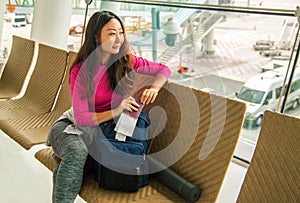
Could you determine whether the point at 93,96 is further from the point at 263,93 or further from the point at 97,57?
the point at 263,93

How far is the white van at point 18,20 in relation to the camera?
14.0 ft

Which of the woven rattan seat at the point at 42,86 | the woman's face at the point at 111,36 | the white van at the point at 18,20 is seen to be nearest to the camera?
the woman's face at the point at 111,36

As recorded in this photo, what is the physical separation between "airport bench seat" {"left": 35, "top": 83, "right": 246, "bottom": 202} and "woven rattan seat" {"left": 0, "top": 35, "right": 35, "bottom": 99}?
131 centimetres

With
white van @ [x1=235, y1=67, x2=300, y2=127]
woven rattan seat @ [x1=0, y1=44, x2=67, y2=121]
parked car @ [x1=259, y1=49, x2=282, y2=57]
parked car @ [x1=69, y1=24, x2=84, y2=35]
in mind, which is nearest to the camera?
white van @ [x1=235, y1=67, x2=300, y2=127]

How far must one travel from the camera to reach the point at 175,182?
1647 millimetres

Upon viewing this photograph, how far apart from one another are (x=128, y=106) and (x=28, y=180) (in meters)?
1.22

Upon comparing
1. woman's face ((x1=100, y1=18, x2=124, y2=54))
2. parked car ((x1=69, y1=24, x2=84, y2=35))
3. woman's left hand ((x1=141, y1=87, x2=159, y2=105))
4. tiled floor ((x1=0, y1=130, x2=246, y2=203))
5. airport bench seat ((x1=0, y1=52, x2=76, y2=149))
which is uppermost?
woman's face ((x1=100, y1=18, x2=124, y2=54))

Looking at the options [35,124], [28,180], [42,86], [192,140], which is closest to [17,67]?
[42,86]

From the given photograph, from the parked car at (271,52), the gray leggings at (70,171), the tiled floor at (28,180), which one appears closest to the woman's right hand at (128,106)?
the gray leggings at (70,171)

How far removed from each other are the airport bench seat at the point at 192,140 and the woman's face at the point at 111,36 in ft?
1.17

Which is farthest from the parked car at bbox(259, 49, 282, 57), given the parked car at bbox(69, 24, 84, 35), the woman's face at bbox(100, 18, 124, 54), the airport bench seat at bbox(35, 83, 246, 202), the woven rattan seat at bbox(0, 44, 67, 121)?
the parked car at bbox(69, 24, 84, 35)

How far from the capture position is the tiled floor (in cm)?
221

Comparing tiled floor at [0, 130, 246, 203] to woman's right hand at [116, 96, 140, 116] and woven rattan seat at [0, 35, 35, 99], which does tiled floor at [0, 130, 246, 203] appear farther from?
woman's right hand at [116, 96, 140, 116]

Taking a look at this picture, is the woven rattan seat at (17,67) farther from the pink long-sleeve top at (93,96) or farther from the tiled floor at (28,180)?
the pink long-sleeve top at (93,96)
